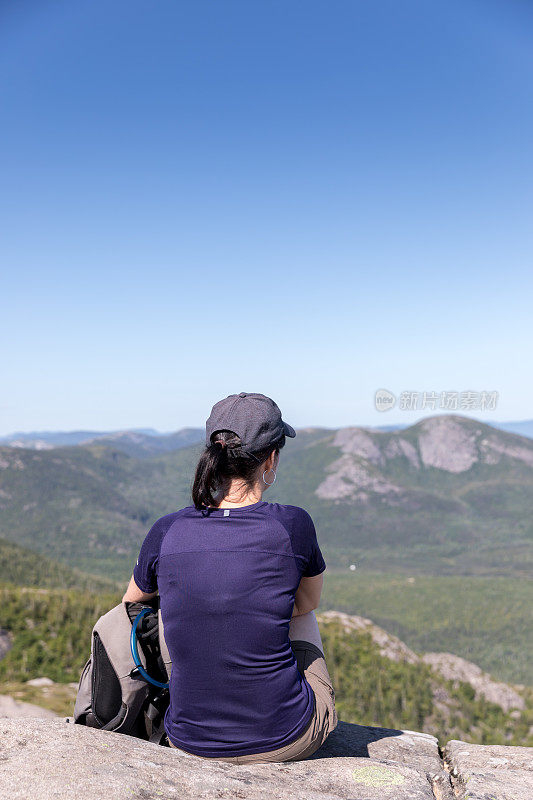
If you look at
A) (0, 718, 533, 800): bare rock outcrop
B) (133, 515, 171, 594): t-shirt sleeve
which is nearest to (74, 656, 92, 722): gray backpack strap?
(0, 718, 533, 800): bare rock outcrop

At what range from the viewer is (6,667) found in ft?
45.1

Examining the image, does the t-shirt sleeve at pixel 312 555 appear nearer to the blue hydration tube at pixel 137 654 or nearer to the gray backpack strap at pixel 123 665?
the blue hydration tube at pixel 137 654

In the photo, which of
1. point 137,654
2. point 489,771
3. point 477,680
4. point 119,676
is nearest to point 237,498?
point 137,654

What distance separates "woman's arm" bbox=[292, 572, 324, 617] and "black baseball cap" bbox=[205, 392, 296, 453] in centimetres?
131

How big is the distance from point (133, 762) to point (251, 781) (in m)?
1.01

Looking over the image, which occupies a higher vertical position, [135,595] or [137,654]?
[135,595]

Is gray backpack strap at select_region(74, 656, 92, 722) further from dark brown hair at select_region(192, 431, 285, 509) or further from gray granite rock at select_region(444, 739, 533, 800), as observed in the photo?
gray granite rock at select_region(444, 739, 533, 800)

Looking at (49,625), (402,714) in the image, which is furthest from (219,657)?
(402,714)

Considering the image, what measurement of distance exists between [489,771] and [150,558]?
4.41 metres

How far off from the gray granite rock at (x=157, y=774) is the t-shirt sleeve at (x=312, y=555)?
174 centimetres

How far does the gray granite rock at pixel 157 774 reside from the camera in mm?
4098

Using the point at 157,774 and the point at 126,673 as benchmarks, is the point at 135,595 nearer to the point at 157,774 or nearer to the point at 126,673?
the point at 126,673

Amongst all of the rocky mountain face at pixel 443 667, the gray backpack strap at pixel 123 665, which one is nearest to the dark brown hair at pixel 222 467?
the gray backpack strap at pixel 123 665

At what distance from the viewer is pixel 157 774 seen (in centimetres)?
445
